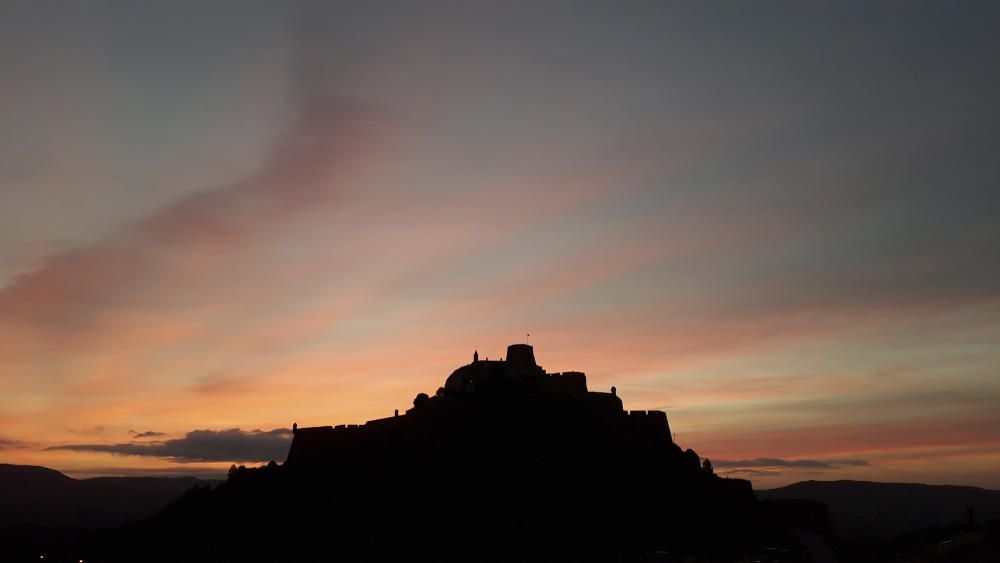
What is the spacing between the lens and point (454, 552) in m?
56.9

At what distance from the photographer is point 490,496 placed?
6156 cm

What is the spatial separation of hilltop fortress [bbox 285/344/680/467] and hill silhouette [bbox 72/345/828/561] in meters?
0.12

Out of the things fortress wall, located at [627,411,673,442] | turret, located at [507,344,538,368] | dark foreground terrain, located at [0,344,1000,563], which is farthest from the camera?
turret, located at [507,344,538,368]

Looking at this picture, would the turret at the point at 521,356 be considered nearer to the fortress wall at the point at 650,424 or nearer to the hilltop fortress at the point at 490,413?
the hilltop fortress at the point at 490,413

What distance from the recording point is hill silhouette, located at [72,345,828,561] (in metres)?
58.5

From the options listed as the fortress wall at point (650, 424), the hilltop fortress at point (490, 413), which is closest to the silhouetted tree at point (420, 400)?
Answer: the hilltop fortress at point (490, 413)

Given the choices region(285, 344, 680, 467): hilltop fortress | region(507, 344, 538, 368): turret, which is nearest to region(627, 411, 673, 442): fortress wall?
region(285, 344, 680, 467): hilltop fortress

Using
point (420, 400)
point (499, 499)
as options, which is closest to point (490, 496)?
point (499, 499)

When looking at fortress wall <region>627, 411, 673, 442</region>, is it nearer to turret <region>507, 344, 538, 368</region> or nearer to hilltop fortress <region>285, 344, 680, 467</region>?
hilltop fortress <region>285, 344, 680, 467</region>

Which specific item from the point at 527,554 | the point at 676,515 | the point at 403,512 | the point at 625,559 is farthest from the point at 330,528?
the point at 676,515

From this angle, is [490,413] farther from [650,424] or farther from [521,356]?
[650,424]

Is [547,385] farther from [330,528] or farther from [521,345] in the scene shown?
[330,528]

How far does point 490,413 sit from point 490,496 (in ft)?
30.2

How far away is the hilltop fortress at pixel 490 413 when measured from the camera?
226ft
